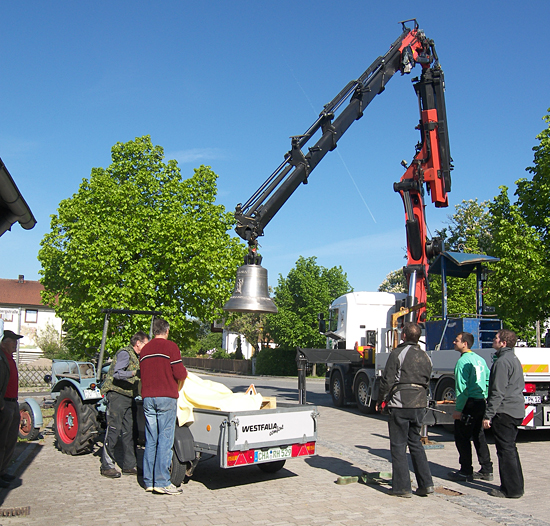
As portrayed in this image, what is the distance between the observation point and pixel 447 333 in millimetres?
13336

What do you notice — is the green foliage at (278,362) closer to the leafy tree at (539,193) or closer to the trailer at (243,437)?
the leafy tree at (539,193)

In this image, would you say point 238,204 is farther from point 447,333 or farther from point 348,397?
point 348,397

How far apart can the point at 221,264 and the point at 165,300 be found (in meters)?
2.58

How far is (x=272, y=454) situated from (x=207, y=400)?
103 centimetres

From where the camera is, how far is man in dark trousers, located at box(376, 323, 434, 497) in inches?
259

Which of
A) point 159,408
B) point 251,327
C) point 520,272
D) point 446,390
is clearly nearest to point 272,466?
point 159,408

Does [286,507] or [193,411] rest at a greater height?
[193,411]

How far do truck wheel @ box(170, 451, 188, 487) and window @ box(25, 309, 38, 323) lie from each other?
186 ft

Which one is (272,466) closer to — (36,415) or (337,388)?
(36,415)

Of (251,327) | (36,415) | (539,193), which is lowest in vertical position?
(36,415)

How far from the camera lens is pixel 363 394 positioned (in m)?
16.1

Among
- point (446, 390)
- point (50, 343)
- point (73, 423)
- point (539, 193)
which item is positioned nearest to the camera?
point (73, 423)

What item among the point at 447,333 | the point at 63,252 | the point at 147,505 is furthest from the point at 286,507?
the point at 63,252

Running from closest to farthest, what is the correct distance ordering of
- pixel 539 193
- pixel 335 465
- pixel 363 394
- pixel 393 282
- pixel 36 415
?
pixel 335 465
pixel 36 415
pixel 363 394
pixel 539 193
pixel 393 282
